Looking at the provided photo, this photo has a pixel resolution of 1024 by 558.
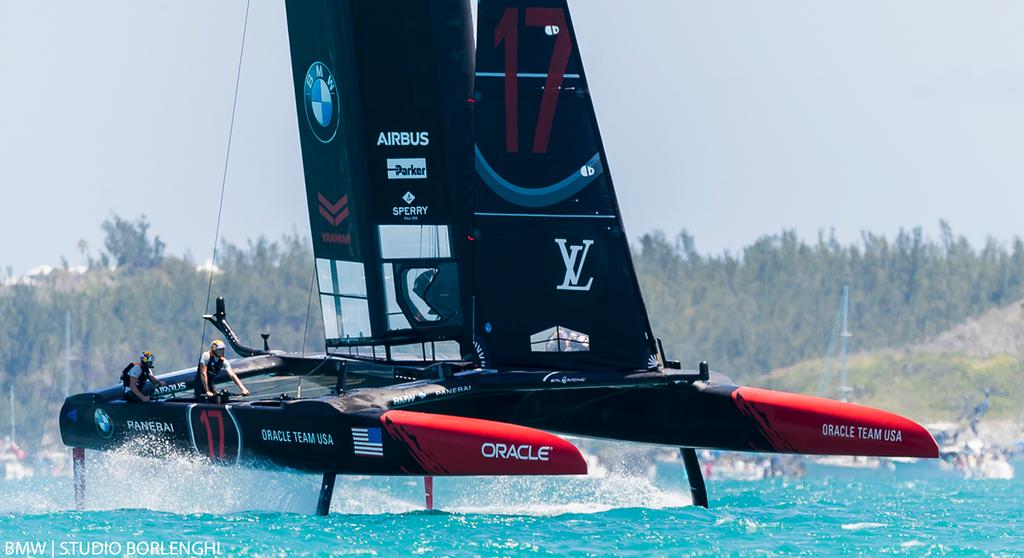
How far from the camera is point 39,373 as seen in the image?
180 feet

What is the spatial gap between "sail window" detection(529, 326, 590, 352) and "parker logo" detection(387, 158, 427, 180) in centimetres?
208

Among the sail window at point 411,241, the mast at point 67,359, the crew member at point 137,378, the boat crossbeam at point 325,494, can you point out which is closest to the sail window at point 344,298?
the sail window at point 411,241

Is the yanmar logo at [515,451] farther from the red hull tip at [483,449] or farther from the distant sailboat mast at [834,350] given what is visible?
the distant sailboat mast at [834,350]

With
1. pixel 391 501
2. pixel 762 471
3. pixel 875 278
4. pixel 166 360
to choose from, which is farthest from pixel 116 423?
pixel 875 278

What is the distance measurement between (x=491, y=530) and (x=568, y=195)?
106 inches

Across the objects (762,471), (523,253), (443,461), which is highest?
(523,253)

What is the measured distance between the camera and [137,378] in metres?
13.9

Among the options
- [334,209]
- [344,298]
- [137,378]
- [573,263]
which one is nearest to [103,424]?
[137,378]

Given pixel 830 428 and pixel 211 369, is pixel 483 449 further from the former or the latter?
pixel 830 428

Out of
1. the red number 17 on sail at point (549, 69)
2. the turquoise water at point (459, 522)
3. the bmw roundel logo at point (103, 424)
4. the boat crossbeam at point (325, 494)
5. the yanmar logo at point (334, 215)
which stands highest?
the red number 17 on sail at point (549, 69)

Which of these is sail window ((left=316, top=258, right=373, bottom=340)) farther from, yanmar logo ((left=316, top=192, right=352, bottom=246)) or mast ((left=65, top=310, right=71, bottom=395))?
mast ((left=65, top=310, right=71, bottom=395))

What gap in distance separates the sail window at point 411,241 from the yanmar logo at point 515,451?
3330 millimetres

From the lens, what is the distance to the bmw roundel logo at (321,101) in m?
14.6

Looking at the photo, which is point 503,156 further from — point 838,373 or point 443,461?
point 838,373
